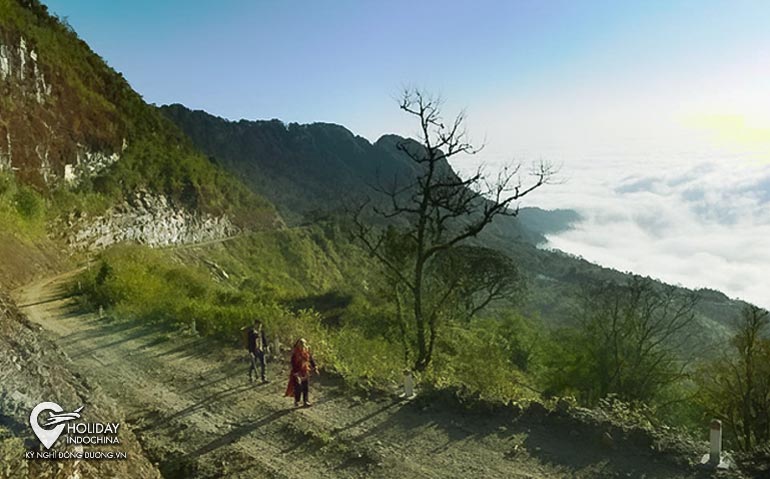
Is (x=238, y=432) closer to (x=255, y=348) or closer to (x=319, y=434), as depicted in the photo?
(x=319, y=434)

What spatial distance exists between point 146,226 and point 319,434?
43.8m

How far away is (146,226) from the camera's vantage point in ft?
158

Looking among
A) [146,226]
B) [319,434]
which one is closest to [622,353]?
[319,434]

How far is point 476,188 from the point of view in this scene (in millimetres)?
15898

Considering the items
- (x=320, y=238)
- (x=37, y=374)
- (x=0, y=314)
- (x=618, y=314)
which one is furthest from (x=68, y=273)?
(x=320, y=238)

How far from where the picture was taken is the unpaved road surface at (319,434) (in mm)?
8648

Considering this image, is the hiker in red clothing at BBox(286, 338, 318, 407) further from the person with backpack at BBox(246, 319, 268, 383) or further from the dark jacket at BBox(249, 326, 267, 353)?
the dark jacket at BBox(249, 326, 267, 353)

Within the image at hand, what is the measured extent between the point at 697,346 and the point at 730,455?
1550 inches

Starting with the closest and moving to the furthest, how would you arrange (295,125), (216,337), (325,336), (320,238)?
(216,337) < (325,336) < (320,238) < (295,125)

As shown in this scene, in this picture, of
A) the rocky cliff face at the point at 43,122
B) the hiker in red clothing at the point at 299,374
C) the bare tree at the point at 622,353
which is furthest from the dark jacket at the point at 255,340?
the rocky cliff face at the point at 43,122

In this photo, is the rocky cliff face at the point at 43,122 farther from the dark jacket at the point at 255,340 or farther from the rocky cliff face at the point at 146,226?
the dark jacket at the point at 255,340

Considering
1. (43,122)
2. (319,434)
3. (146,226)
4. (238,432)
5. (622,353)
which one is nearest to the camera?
(319,434)

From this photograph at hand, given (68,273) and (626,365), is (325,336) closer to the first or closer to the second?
(626,365)

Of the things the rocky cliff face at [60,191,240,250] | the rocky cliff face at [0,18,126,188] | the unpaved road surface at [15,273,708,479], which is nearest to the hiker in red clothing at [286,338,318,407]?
the unpaved road surface at [15,273,708,479]
